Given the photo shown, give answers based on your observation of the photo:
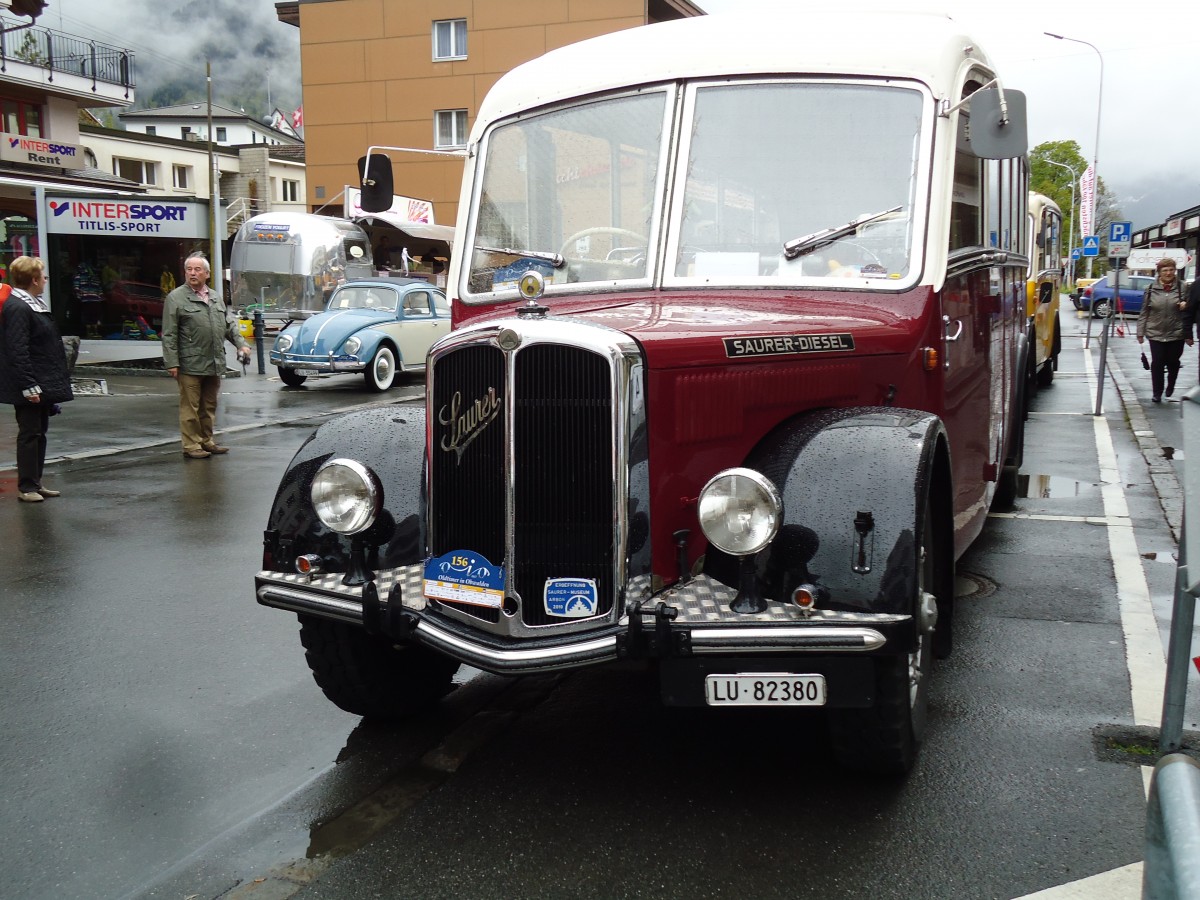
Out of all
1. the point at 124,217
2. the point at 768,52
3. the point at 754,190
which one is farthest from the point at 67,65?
the point at 754,190

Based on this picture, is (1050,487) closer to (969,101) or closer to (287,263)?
(969,101)

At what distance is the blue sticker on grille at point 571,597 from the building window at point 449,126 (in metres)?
38.2

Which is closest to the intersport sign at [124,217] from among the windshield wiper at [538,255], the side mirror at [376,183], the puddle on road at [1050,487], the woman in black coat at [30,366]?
the woman in black coat at [30,366]

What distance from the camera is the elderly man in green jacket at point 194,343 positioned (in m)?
10.9

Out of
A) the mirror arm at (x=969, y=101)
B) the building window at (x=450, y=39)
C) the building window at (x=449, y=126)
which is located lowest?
the mirror arm at (x=969, y=101)

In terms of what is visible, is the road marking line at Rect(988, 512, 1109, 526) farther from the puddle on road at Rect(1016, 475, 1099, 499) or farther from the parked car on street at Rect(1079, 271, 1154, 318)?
the parked car on street at Rect(1079, 271, 1154, 318)

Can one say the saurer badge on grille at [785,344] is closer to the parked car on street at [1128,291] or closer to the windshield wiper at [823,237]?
the windshield wiper at [823,237]

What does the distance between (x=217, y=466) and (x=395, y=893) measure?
8.26 metres

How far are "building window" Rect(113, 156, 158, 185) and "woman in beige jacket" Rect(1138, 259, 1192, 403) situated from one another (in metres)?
47.6

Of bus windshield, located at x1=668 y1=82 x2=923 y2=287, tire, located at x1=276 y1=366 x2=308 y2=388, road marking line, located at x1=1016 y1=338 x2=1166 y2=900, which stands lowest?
road marking line, located at x1=1016 y1=338 x2=1166 y2=900

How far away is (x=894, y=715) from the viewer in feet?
11.6

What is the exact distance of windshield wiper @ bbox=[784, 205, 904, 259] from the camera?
14.6 ft

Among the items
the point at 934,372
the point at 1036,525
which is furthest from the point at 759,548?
the point at 1036,525

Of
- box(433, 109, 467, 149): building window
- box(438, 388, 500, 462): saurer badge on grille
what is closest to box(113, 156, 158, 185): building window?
box(433, 109, 467, 149): building window
